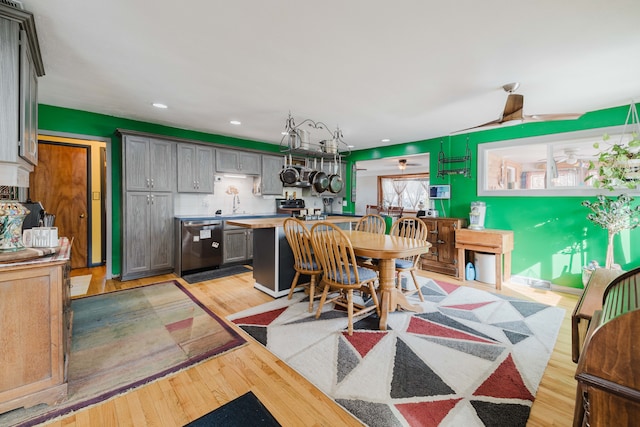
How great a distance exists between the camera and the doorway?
455 centimetres

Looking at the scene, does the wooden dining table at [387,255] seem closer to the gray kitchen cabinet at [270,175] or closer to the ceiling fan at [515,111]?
the ceiling fan at [515,111]

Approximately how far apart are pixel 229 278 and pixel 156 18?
3314 millimetres

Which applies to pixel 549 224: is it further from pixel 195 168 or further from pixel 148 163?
pixel 148 163

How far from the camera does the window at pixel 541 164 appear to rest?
368cm

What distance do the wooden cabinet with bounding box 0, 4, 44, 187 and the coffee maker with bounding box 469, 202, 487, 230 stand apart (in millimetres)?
4988

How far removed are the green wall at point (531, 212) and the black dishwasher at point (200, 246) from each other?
0.97 m

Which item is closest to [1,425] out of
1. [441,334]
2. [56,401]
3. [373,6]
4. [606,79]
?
[56,401]

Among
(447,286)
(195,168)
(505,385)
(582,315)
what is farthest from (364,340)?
(195,168)

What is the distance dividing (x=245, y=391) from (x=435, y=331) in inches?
68.5

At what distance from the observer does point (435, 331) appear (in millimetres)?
2562

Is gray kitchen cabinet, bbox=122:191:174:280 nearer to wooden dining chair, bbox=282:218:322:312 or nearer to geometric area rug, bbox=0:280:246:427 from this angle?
geometric area rug, bbox=0:280:246:427

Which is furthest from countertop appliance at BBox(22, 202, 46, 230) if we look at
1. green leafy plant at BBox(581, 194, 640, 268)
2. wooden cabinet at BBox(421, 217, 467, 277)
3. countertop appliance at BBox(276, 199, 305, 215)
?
green leafy plant at BBox(581, 194, 640, 268)

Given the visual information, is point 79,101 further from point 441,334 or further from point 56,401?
point 441,334

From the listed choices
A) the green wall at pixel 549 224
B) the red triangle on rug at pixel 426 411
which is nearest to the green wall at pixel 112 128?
the red triangle on rug at pixel 426 411
